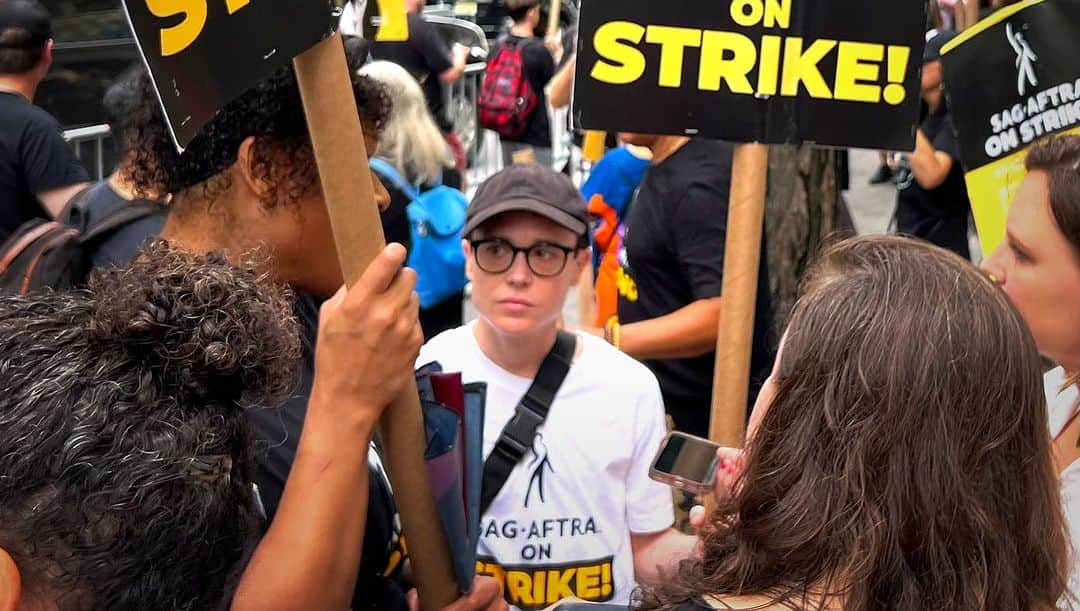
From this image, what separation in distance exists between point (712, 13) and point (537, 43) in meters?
6.04

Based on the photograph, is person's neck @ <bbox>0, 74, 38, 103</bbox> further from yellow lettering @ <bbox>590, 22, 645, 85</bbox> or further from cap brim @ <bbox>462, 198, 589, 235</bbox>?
yellow lettering @ <bbox>590, 22, 645, 85</bbox>

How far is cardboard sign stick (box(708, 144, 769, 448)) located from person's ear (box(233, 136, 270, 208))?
95 cm

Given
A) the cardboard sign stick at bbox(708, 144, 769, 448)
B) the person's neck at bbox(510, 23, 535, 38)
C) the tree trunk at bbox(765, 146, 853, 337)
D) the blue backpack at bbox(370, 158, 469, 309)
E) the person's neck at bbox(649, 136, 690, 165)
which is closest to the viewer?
the cardboard sign stick at bbox(708, 144, 769, 448)

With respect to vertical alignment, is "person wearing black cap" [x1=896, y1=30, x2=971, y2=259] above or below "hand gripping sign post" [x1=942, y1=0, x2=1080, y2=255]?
below

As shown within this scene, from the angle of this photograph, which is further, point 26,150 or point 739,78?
point 26,150

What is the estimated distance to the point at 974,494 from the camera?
4.40 feet

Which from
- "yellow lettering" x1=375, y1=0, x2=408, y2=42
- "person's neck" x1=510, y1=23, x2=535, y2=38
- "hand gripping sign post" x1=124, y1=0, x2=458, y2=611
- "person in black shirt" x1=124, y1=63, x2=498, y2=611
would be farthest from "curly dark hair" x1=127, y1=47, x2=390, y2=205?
"person's neck" x1=510, y1=23, x2=535, y2=38

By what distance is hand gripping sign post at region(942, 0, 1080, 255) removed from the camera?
2490 millimetres

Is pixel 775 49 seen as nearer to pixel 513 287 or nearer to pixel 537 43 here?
pixel 513 287

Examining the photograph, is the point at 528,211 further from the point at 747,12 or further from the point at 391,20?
the point at 747,12

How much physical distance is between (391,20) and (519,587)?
122 centimetres

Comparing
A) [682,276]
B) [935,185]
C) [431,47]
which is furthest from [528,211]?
[431,47]

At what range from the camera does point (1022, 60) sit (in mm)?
2561

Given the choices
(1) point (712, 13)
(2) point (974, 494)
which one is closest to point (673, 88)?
(1) point (712, 13)
